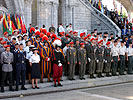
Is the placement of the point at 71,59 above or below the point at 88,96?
above

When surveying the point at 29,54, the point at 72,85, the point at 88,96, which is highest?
the point at 29,54

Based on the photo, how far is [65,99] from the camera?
879 cm

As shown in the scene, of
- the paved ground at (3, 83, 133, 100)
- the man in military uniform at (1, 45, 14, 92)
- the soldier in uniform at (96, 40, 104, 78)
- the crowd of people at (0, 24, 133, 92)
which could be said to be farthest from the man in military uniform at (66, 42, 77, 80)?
the man in military uniform at (1, 45, 14, 92)

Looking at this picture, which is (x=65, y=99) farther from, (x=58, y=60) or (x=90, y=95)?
(x=58, y=60)

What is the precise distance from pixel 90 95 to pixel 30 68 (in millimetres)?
2942

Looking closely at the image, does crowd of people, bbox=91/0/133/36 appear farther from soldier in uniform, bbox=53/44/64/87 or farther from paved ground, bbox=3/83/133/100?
paved ground, bbox=3/83/133/100

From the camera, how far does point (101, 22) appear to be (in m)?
21.9

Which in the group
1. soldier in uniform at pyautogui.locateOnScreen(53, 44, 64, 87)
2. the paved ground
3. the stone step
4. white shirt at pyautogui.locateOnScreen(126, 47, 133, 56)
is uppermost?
white shirt at pyautogui.locateOnScreen(126, 47, 133, 56)

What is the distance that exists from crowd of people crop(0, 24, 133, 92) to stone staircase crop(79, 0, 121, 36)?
4911 millimetres

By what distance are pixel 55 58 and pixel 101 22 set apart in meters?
11.7

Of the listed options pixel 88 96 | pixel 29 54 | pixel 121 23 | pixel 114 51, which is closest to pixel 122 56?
pixel 114 51

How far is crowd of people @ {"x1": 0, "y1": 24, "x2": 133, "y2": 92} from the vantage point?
1011cm

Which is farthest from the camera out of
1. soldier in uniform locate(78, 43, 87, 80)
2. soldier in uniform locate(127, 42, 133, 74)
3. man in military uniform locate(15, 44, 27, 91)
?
soldier in uniform locate(127, 42, 133, 74)

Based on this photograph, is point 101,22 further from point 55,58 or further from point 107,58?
point 55,58
